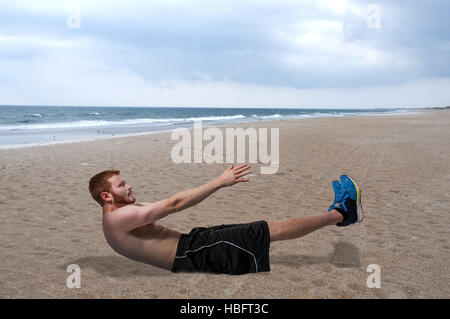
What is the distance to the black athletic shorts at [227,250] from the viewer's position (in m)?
3.58

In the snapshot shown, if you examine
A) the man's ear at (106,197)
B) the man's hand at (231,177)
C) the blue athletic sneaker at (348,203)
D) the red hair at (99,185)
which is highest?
the man's hand at (231,177)

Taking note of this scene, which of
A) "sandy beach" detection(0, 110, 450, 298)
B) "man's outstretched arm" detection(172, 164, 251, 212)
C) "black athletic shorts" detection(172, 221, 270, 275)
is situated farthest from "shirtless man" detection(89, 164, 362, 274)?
"man's outstretched arm" detection(172, 164, 251, 212)

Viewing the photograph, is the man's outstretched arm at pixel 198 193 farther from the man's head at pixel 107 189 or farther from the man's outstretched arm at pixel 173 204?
the man's head at pixel 107 189

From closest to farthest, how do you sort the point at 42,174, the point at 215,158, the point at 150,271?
the point at 150,271 < the point at 42,174 < the point at 215,158

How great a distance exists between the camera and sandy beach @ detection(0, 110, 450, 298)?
353 cm

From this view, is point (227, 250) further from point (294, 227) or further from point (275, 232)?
point (294, 227)

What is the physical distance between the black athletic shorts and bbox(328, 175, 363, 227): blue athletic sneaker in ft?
2.92

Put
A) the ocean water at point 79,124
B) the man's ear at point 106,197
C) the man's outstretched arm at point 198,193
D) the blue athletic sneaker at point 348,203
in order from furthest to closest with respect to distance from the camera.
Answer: the ocean water at point 79,124 → the blue athletic sneaker at point 348,203 → the man's ear at point 106,197 → the man's outstretched arm at point 198,193

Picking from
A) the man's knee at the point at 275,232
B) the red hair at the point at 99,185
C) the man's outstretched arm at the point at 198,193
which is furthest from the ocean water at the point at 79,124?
the man's knee at the point at 275,232

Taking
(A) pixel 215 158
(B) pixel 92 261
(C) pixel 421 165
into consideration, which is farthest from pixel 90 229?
(C) pixel 421 165

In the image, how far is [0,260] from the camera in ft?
13.4

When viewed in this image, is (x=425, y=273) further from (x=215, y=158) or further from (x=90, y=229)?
(x=215, y=158)

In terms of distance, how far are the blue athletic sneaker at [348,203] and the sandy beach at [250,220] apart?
0.58 meters

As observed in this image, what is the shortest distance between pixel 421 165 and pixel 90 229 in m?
9.51
